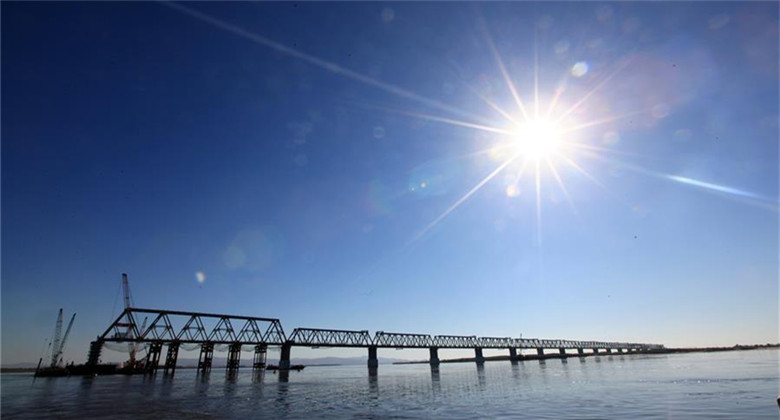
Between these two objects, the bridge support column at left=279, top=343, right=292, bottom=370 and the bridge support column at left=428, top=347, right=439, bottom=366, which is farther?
the bridge support column at left=428, top=347, right=439, bottom=366

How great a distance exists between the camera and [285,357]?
103312mm

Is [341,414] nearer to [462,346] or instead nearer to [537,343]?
[462,346]

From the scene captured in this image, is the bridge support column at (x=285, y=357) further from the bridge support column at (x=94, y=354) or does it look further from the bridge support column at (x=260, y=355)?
the bridge support column at (x=94, y=354)

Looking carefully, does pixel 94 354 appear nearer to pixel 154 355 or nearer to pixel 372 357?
pixel 154 355

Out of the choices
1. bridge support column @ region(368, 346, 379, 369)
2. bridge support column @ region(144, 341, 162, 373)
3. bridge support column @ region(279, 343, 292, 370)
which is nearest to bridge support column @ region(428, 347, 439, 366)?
bridge support column @ region(368, 346, 379, 369)

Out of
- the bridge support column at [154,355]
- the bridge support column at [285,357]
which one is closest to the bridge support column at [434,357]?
the bridge support column at [285,357]

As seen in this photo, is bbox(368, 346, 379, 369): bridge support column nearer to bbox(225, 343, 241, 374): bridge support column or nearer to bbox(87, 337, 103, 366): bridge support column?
bbox(225, 343, 241, 374): bridge support column

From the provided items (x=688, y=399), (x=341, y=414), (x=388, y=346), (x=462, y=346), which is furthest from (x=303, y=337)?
(x=688, y=399)

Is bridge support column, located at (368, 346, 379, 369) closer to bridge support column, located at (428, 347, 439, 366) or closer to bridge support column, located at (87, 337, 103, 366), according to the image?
bridge support column, located at (428, 347, 439, 366)

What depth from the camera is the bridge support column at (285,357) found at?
101419 millimetres

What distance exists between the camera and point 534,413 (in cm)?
2011

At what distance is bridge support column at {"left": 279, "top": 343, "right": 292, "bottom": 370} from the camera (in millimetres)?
101419

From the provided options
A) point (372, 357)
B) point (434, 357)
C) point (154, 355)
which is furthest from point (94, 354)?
point (434, 357)

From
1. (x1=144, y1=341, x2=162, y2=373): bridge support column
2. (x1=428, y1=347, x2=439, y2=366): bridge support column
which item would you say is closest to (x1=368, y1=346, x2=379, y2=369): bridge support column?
(x1=428, y1=347, x2=439, y2=366): bridge support column
